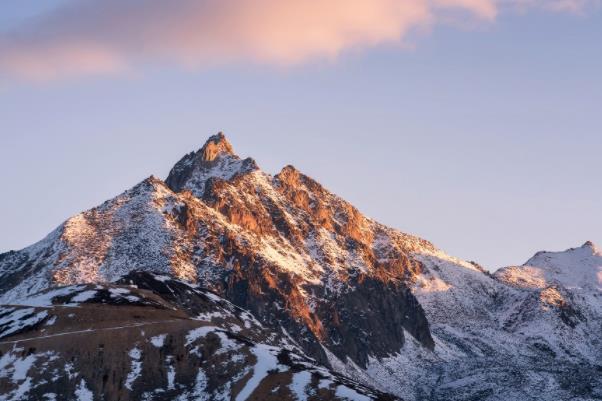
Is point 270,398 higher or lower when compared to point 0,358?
lower

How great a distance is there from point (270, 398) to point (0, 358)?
52.3m

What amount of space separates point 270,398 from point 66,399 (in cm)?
3826

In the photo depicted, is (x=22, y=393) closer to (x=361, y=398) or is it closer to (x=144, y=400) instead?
(x=144, y=400)

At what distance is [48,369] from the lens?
7864 inches

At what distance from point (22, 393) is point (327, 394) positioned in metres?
57.0

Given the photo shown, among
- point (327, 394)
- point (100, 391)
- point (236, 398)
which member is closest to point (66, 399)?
point (100, 391)

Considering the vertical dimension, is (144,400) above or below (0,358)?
below

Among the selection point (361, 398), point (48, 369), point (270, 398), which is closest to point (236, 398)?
point (270, 398)

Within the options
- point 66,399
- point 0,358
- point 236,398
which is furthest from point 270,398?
point 0,358

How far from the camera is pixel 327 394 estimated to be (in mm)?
198875

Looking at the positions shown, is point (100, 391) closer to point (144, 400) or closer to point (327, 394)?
point (144, 400)

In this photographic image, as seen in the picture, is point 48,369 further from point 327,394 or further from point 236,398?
point 327,394

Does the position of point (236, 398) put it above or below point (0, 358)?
below

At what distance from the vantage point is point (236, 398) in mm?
199625
